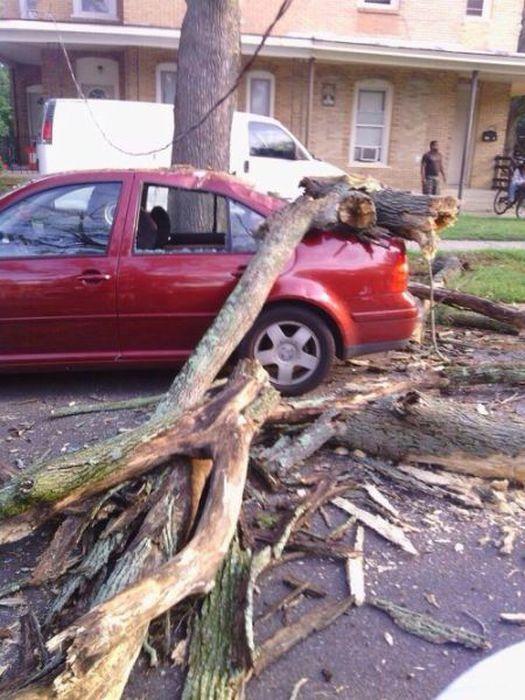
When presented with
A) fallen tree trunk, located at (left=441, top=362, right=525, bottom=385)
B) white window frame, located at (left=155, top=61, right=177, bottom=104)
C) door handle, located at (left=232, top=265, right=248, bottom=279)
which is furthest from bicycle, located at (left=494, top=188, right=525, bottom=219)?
door handle, located at (left=232, top=265, right=248, bottom=279)

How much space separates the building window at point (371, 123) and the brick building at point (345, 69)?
3cm

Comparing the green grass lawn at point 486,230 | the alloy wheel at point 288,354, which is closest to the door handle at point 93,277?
the alloy wheel at point 288,354

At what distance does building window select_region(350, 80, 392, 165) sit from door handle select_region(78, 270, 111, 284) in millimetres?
17079

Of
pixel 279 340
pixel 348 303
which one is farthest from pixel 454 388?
pixel 279 340

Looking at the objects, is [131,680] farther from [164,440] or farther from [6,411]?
[6,411]

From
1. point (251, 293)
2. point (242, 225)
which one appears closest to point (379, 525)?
point (251, 293)

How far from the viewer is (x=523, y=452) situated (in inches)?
163

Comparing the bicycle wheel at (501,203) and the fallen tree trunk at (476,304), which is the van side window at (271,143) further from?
the fallen tree trunk at (476,304)

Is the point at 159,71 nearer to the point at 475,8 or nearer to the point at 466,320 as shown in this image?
the point at 475,8

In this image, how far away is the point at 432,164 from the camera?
1867cm

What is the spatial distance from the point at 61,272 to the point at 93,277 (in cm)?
23

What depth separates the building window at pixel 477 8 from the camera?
849 inches

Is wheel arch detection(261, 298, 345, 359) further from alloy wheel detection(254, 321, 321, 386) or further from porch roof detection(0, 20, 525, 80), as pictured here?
porch roof detection(0, 20, 525, 80)

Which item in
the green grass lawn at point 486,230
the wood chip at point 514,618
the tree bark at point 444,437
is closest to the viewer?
the wood chip at point 514,618
